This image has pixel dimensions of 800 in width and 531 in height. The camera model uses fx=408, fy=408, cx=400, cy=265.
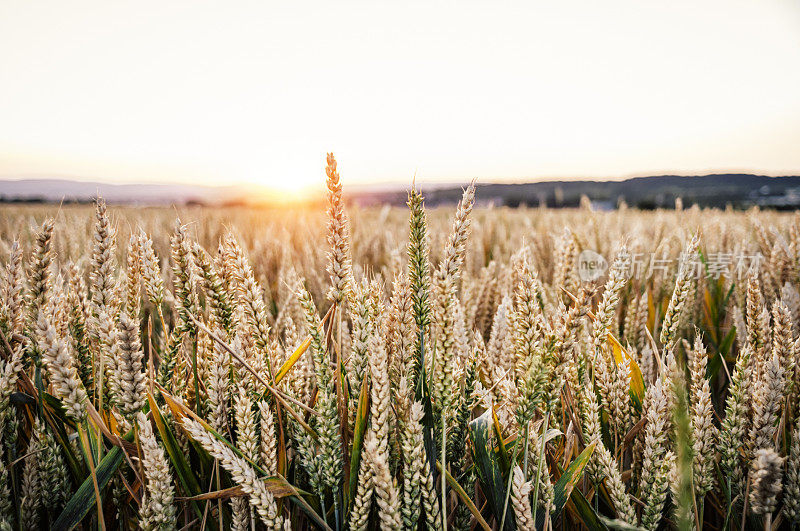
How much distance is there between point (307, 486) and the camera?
103 cm

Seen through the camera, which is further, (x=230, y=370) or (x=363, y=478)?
(x=230, y=370)

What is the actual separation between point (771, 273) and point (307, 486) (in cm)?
264

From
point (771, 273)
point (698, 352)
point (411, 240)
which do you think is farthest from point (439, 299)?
point (771, 273)

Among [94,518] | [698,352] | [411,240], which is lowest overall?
[94,518]

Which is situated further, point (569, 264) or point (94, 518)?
point (569, 264)

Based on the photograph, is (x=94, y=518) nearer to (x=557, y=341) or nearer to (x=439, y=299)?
(x=439, y=299)

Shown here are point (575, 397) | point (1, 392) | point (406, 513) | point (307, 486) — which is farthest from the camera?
point (575, 397)

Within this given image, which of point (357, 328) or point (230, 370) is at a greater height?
point (357, 328)

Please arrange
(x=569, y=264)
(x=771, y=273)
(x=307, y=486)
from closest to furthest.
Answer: (x=307, y=486) < (x=569, y=264) < (x=771, y=273)

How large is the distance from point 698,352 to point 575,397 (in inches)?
12.9

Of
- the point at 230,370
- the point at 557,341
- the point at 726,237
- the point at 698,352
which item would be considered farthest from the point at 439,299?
the point at 726,237

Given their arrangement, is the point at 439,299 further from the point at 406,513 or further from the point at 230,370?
the point at 230,370

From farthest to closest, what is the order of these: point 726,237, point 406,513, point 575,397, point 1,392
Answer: point 726,237 < point 575,397 < point 1,392 < point 406,513

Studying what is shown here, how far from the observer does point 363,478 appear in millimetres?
787
